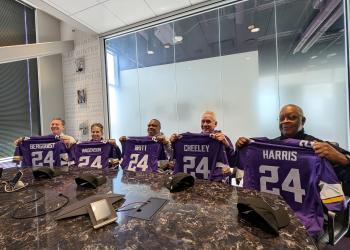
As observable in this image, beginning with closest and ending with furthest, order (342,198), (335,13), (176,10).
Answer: (342,198) < (335,13) < (176,10)

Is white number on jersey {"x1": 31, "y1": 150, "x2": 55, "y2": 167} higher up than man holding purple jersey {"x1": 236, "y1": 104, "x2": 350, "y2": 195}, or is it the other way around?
man holding purple jersey {"x1": 236, "y1": 104, "x2": 350, "y2": 195}

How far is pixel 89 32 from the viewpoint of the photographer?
407cm

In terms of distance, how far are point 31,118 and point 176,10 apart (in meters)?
3.48

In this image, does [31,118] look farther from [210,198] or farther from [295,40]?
[295,40]

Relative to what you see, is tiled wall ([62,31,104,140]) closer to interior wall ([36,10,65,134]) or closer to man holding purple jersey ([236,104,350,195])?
interior wall ([36,10,65,134])

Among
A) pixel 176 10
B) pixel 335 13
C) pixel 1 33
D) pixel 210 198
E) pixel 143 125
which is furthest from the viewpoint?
pixel 143 125

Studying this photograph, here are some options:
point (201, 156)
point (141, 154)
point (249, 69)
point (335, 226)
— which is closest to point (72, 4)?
point (141, 154)

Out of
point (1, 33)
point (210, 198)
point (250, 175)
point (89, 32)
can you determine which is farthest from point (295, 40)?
point (1, 33)

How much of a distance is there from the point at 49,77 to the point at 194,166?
3.98m

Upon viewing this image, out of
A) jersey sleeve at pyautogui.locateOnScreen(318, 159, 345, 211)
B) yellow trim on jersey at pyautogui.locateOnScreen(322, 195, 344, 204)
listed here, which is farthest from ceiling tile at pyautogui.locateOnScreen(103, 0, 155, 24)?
yellow trim on jersey at pyautogui.locateOnScreen(322, 195, 344, 204)

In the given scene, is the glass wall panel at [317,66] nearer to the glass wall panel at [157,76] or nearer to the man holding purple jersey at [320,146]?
the man holding purple jersey at [320,146]

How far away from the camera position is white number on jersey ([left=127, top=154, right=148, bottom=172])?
7.46ft

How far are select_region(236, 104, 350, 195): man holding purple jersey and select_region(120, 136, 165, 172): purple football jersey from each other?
909 mm

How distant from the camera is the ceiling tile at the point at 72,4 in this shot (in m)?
2.99
